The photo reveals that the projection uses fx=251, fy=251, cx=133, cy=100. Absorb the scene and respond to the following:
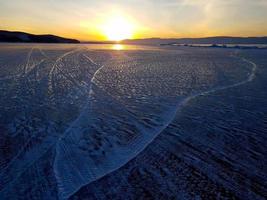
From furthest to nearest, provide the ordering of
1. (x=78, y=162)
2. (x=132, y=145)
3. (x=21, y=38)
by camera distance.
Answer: (x=21, y=38), (x=132, y=145), (x=78, y=162)

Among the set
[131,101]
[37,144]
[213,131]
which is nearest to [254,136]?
[213,131]

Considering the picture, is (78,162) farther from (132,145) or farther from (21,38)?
(21,38)

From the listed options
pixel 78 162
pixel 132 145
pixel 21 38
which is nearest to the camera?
pixel 78 162

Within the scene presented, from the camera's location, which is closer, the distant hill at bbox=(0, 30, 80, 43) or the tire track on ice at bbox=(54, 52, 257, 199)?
the tire track on ice at bbox=(54, 52, 257, 199)

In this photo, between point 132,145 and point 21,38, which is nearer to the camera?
point 132,145

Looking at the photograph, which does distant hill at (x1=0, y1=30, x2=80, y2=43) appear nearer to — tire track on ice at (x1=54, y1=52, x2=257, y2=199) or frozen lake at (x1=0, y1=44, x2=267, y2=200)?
frozen lake at (x1=0, y1=44, x2=267, y2=200)

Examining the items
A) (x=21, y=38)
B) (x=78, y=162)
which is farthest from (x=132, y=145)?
(x=21, y=38)

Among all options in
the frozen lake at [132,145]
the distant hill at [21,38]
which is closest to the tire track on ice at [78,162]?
the frozen lake at [132,145]

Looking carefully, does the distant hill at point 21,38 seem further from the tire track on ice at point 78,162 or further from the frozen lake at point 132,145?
the tire track on ice at point 78,162

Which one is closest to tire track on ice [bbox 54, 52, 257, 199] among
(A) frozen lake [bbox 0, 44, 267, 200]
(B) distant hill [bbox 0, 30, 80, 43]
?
(A) frozen lake [bbox 0, 44, 267, 200]

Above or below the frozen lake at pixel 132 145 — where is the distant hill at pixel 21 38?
below

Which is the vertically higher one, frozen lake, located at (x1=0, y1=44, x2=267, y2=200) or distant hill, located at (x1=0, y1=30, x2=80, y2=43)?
frozen lake, located at (x1=0, y1=44, x2=267, y2=200)
